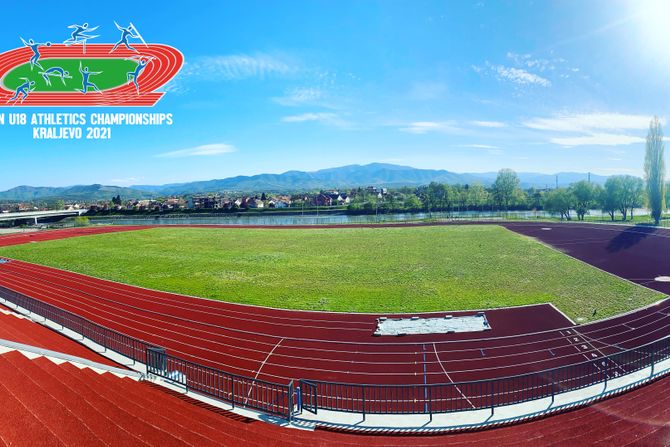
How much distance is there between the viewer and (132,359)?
47.6 ft

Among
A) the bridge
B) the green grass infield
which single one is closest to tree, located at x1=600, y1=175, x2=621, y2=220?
the green grass infield

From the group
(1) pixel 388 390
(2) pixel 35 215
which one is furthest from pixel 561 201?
(2) pixel 35 215

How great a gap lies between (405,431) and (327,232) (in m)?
53.5

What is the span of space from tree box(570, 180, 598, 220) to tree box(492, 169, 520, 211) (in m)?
34.1

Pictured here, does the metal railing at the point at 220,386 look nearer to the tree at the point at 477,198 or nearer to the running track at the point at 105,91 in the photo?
the running track at the point at 105,91

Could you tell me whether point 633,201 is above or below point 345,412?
above

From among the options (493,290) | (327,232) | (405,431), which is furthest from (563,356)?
(327,232)

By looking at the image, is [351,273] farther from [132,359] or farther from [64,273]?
[64,273]

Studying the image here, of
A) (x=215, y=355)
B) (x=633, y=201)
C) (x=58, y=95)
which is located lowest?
(x=215, y=355)

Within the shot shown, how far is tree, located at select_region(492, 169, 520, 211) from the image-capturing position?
396ft

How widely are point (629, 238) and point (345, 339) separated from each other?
150 ft

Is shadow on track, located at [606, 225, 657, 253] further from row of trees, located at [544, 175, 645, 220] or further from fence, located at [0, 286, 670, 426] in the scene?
fence, located at [0, 286, 670, 426]

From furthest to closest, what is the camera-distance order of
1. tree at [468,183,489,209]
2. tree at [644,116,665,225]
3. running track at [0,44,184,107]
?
tree at [468,183,489,209] → tree at [644,116,665,225] → running track at [0,44,184,107]

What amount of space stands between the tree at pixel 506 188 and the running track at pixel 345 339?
101 metres
